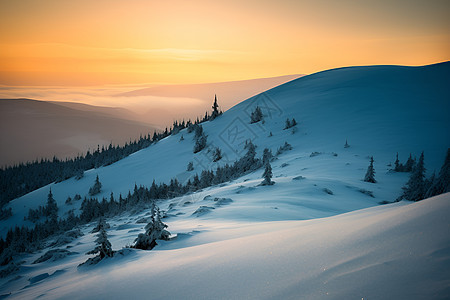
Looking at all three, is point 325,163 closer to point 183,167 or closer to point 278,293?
point 278,293

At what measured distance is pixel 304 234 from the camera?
4.59 metres

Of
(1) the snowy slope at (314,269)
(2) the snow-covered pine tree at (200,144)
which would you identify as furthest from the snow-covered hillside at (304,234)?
(2) the snow-covered pine tree at (200,144)

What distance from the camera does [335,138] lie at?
137 ft

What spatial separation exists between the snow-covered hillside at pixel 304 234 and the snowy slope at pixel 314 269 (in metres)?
0.02

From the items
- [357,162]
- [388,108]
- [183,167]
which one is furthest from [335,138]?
[183,167]

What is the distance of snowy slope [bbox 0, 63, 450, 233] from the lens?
17.6 m

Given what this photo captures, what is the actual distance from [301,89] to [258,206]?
7400 centimetres

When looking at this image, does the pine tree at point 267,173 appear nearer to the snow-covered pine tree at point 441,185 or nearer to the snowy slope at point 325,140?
the snowy slope at point 325,140

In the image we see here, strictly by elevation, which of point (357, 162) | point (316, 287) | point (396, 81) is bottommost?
point (357, 162)

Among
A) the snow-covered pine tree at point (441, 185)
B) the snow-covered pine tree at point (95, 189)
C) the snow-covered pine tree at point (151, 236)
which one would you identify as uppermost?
the snow-covered pine tree at point (151, 236)

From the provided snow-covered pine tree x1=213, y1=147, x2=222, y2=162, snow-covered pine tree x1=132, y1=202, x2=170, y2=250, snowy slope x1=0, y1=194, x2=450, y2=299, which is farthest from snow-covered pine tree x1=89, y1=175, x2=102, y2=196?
snowy slope x1=0, y1=194, x2=450, y2=299

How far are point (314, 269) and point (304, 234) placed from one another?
160cm

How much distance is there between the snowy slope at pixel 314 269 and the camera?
2262 millimetres

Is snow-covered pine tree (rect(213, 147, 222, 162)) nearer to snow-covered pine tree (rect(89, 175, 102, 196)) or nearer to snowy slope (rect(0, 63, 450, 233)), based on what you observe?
snowy slope (rect(0, 63, 450, 233))
